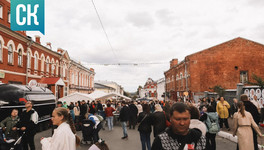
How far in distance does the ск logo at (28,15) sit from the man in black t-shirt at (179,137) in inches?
202

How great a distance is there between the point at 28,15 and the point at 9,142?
3580 millimetres

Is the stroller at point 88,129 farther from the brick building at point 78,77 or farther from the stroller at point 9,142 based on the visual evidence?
the brick building at point 78,77

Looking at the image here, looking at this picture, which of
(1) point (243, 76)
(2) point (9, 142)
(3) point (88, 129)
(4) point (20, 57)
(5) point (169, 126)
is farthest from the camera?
(1) point (243, 76)

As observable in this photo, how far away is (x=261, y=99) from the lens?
1641 cm

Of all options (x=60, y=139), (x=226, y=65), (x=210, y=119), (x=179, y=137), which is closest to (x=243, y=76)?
(x=226, y=65)

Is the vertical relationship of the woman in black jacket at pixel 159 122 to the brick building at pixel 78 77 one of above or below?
below

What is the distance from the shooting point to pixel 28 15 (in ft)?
20.3

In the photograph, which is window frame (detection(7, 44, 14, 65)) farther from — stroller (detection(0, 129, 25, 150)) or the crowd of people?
stroller (detection(0, 129, 25, 150))

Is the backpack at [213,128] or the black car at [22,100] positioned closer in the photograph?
the backpack at [213,128]

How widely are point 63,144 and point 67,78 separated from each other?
112 feet

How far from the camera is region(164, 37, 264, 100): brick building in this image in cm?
3238

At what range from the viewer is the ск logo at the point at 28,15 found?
19.9 ft

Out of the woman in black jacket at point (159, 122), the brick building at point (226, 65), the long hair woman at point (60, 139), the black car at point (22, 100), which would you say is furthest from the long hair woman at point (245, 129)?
the brick building at point (226, 65)

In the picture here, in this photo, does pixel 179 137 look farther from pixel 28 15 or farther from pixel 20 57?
pixel 20 57
